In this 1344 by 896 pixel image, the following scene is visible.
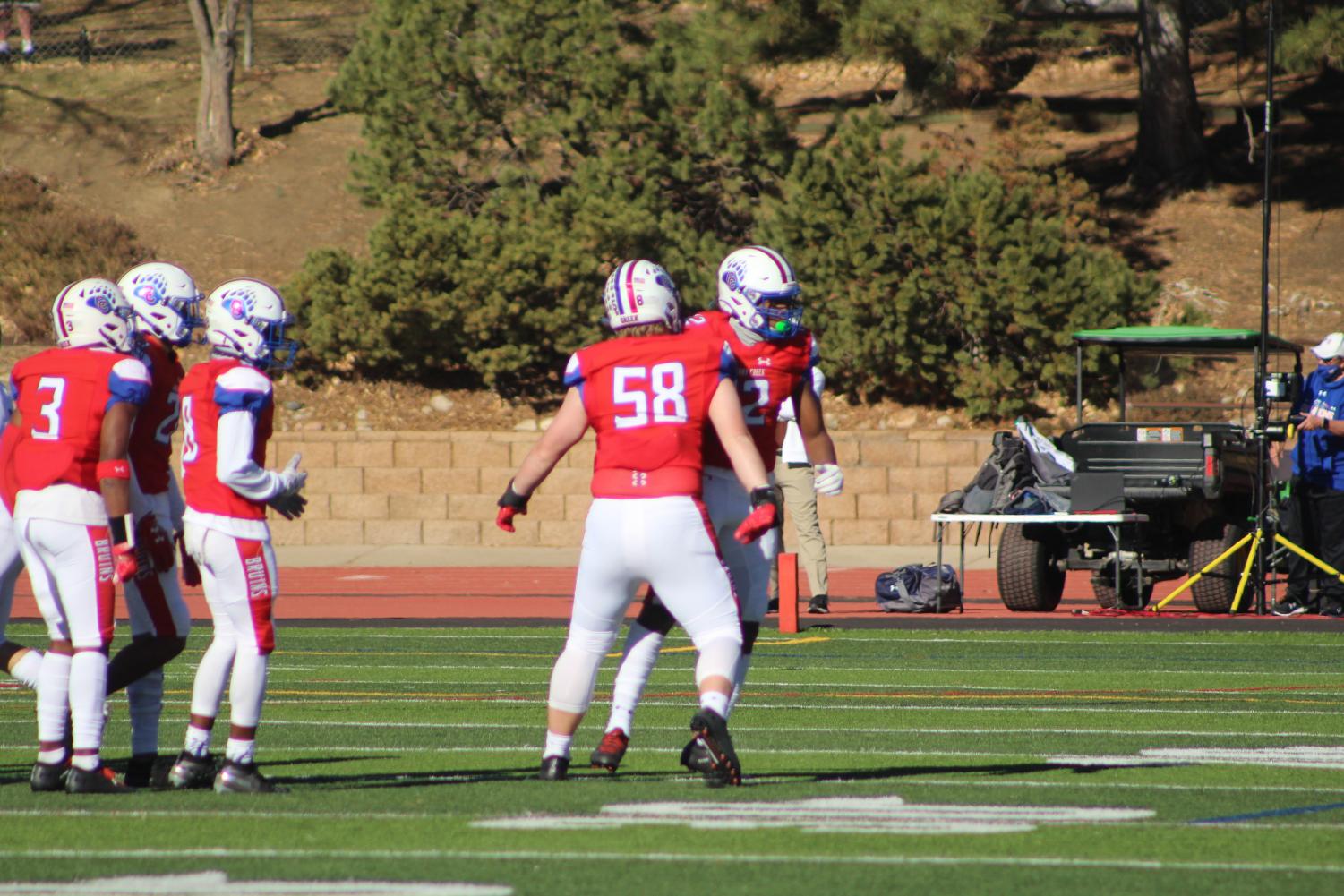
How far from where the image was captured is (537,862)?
230 inches

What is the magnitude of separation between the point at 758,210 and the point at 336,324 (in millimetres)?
5815

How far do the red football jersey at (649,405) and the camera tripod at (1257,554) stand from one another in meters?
8.88

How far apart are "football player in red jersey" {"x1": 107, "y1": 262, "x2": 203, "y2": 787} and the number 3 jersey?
0.91ft

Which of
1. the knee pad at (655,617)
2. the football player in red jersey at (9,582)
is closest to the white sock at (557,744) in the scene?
the knee pad at (655,617)

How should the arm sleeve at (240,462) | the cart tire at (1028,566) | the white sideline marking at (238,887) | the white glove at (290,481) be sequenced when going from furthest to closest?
the cart tire at (1028,566)
the white glove at (290,481)
the arm sleeve at (240,462)
the white sideline marking at (238,887)

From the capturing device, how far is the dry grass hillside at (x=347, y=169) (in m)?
26.9

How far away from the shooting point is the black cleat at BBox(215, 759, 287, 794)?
731 cm

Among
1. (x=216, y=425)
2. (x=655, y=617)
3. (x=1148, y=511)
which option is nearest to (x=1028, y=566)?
(x=1148, y=511)

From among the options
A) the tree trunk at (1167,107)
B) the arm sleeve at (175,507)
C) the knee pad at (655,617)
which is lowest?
the knee pad at (655,617)

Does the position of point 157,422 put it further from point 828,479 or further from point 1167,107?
point 1167,107

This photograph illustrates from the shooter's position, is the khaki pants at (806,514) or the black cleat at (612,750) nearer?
the black cleat at (612,750)

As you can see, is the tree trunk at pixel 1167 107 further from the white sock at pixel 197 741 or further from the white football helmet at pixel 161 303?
the white sock at pixel 197 741

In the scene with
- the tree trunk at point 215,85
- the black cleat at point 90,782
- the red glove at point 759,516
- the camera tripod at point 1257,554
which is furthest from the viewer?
the tree trunk at point 215,85

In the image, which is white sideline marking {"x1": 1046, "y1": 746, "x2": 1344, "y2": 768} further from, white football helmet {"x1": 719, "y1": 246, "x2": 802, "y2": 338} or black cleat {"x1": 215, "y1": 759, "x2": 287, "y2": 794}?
black cleat {"x1": 215, "y1": 759, "x2": 287, "y2": 794}
